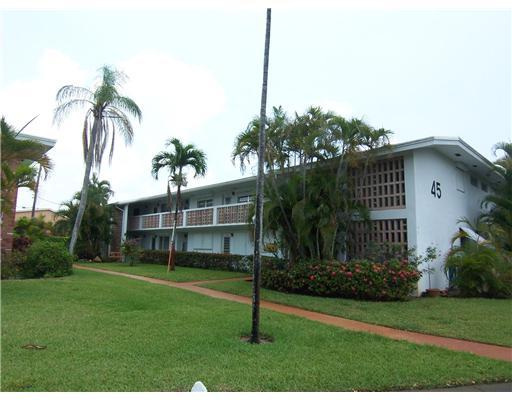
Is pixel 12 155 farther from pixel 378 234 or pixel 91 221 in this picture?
pixel 91 221

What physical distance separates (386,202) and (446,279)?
3682 millimetres

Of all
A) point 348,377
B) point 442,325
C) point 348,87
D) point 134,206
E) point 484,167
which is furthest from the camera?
point 134,206

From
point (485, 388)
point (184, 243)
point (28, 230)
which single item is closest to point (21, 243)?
point (28, 230)

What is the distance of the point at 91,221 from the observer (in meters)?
27.0

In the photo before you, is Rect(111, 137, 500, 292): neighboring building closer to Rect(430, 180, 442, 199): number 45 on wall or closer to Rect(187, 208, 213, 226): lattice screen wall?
Rect(430, 180, 442, 199): number 45 on wall

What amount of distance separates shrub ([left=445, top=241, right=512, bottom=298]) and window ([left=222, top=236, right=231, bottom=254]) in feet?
41.5

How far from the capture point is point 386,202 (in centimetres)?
1351

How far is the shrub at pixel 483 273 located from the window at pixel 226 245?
41.5 feet

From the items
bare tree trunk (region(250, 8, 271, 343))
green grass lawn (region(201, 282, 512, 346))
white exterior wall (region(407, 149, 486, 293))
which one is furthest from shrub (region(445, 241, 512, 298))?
bare tree trunk (region(250, 8, 271, 343))

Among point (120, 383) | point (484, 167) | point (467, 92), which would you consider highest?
point (467, 92)

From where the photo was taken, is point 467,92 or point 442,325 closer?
point 442,325

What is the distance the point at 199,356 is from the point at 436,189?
11.2m

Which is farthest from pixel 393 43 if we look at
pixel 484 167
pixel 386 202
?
pixel 484 167

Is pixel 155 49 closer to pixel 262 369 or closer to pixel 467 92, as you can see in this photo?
pixel 262 369
